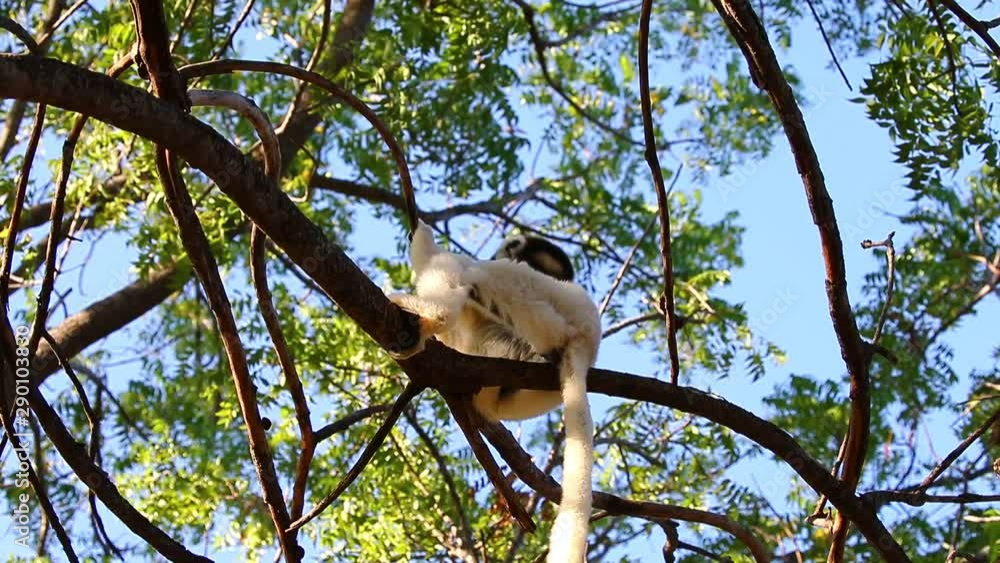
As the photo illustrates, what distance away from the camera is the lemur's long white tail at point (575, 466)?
257 centimetres

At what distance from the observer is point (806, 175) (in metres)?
3.03

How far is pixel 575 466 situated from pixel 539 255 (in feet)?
5.63

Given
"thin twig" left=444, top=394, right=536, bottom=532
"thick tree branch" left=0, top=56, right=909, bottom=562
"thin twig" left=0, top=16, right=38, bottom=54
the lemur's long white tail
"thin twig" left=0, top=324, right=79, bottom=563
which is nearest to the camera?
"thick tree branch" left=0, top=56, right=909, bottom=562

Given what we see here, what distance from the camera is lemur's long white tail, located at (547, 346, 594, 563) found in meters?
2.57

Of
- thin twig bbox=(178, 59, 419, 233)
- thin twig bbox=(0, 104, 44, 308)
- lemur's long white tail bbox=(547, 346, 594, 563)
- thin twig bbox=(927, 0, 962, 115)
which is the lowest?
lemur's long white tail bbox=(547, 346, 594, 563)

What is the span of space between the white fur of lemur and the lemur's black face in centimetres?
56

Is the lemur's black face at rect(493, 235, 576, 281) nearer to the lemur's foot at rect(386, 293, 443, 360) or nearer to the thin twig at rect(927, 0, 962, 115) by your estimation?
the lemur's foot at rect(386, 293, 443, 360)

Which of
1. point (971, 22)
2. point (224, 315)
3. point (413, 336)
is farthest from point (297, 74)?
point (971, 22)

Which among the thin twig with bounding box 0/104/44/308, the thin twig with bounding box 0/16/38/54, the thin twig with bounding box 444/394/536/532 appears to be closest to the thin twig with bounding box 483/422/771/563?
the thin twig with bounding box 444/394/536/532

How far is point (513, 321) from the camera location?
3775 mm

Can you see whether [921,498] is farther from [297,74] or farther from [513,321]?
[297,74]

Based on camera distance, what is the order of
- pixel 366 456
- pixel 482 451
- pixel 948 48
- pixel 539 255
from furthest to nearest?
pixel 539 255 → pixel 948 48 → pixel 482 451 → pixel 366 456

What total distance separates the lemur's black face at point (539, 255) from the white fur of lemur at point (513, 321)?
0.56 meters

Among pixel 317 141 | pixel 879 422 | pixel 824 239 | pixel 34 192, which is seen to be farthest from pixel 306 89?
pixel 879 422
